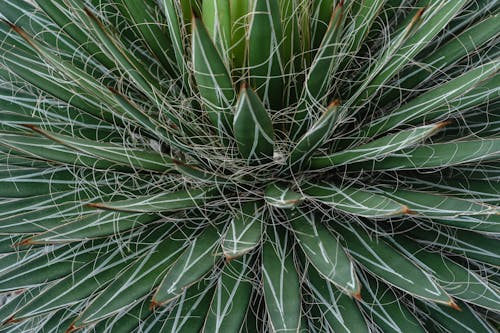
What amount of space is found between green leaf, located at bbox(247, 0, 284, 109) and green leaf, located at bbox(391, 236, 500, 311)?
0.38 m

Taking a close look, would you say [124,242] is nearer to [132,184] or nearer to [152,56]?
[132,184]

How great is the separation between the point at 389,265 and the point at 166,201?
408 mm

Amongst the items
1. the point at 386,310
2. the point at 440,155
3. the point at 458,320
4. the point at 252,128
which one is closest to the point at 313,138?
the point at 252,128

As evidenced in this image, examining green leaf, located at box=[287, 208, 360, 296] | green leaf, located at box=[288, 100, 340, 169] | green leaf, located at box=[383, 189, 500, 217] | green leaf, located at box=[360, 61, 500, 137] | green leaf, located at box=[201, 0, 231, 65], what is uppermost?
green leaf, located at box=[201, 0, 231, 65]

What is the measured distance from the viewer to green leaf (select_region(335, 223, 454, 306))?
Answer: 0.89 m

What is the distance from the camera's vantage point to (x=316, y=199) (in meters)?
0.97

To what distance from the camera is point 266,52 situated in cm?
93

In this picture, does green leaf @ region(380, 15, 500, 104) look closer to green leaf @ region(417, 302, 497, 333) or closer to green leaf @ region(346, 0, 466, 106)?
green leaf @ region(346, 0, 466, 106)

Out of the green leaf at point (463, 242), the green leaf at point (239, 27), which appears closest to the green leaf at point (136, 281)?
the green leaf at point (239, 27)

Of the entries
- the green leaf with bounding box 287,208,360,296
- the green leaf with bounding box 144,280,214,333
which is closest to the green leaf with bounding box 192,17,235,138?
the green leaf with bounding box 287,208,360,296

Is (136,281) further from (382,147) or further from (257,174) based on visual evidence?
(382,147)

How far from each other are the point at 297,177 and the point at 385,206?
0.74 ft

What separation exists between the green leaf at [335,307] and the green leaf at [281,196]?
19 centimetres

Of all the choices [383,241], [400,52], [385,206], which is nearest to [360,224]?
[383,241]
